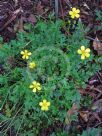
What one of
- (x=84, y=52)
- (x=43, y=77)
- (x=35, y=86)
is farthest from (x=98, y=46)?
(x=35, y=86)

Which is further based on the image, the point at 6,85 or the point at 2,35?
the point at 2,35

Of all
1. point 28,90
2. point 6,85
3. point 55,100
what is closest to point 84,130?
point 55,100

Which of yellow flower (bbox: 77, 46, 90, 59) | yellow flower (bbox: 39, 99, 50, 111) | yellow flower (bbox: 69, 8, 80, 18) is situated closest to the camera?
yellow flower (bbox: 39, 99, 50, 111)

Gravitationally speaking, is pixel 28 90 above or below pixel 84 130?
above

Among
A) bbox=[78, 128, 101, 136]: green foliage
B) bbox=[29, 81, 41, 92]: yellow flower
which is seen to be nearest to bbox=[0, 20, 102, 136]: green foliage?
bbox=[29, 81, 41, 92]: yellow flower

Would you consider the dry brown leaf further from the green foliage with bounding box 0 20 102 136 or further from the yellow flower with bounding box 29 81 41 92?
the yellow flower with bounding box 29 81 41 92

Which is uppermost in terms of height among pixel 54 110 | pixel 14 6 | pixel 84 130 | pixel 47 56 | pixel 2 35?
A: pixel 14 6

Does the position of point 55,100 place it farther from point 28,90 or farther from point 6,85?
point 6,85

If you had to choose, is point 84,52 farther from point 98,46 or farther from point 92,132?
point 92,132
